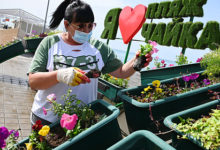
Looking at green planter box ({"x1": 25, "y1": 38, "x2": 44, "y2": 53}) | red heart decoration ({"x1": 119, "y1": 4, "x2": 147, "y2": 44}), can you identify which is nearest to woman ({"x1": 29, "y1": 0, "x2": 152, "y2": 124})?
red heart decoration ({"x1": 119, "y1": 4, "x2": 147, "y2": 44})

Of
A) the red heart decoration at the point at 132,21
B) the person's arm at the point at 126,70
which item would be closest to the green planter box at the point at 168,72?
the person's arm at the point at 126,70

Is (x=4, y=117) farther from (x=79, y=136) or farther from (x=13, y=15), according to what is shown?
(x=13, y=15)

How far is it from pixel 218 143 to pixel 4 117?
3.54m

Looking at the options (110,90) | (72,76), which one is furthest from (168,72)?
(72,76)

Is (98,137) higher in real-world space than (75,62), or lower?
lower

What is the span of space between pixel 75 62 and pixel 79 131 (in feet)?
1.77

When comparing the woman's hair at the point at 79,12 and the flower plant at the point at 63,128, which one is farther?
the woman's hair at the point at 79,12

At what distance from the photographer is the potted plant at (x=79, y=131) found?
93 centimetres

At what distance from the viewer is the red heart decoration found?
622 cm

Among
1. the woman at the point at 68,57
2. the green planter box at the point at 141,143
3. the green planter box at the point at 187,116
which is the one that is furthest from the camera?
the woman at the point at 68,57

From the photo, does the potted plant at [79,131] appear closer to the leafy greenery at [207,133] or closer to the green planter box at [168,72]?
the leafy greenery at [207,133]

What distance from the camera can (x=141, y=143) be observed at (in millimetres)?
750

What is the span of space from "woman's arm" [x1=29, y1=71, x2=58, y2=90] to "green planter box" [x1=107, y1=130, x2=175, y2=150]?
669 millimetres

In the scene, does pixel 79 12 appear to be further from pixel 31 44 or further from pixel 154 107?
pixel 31 44
